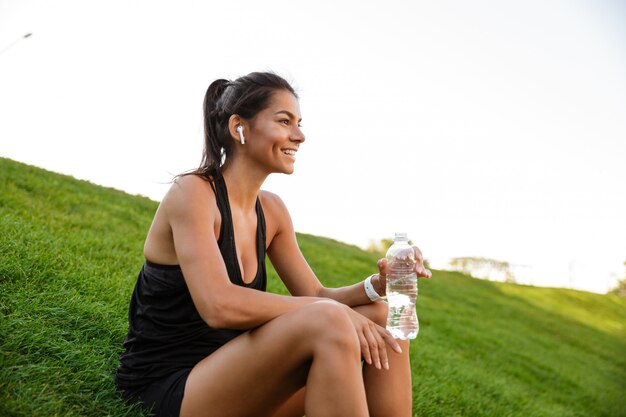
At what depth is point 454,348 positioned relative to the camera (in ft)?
30.5

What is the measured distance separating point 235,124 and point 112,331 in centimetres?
172

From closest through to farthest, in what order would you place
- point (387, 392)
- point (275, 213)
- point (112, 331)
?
point (387, 392) < point (275, 213) < point (112, 331)

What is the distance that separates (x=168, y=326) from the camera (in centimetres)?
274

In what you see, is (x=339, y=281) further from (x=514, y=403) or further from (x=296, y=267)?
(x=296, y=267)

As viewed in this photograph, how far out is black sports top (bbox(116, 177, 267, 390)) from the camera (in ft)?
8.97

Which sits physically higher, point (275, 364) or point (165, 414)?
point (275, 364)

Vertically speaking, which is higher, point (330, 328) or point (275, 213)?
point (275, 213)

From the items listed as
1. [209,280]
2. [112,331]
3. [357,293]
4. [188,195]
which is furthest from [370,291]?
[112,331]

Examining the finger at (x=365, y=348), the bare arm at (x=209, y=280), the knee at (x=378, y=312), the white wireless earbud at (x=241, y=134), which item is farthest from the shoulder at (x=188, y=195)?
the knee at (x=378, y=312)

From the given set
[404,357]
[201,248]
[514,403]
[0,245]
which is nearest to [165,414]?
[201,248]

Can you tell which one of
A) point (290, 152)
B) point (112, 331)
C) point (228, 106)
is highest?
point (228, 106)

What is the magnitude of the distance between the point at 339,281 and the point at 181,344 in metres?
8.79

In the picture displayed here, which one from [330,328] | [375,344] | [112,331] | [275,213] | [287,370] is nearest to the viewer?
[330,328]

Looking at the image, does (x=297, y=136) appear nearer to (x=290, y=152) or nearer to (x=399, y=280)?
(x=290, y=152)
